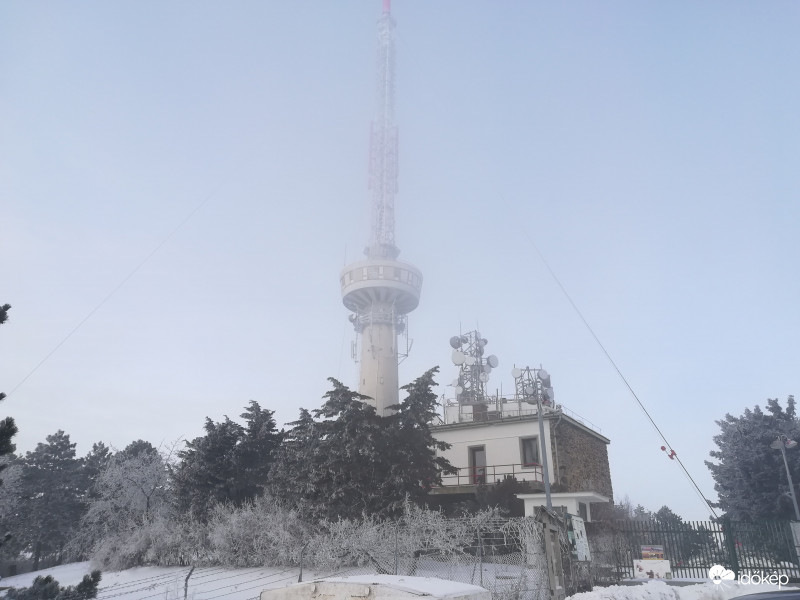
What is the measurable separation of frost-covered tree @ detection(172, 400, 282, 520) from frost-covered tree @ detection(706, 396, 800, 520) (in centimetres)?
3069

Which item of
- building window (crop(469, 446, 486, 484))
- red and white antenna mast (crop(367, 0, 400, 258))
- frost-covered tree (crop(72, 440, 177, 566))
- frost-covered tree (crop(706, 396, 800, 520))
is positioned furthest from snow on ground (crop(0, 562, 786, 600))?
red and white antenna mast (crop(367, 0, 400, 258))

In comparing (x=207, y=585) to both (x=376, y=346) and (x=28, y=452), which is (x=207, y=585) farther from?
(x=28, y=452)

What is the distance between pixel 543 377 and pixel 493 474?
1003cm

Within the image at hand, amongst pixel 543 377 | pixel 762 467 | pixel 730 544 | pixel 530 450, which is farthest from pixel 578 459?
pixel 730 544

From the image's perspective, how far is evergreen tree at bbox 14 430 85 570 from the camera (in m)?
50.3

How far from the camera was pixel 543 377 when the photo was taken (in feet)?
137

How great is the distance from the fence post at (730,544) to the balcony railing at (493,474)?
11.8 metres

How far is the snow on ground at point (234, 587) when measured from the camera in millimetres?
13859

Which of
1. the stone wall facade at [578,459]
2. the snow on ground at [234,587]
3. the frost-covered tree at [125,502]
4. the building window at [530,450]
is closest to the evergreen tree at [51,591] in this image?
the snow on ground at [234,587]

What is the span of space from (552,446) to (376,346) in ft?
88.1

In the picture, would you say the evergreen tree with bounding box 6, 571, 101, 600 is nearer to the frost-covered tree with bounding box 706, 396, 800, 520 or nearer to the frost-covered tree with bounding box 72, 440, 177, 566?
the frost-covered tree with bounding box 72, 440, 177, 566

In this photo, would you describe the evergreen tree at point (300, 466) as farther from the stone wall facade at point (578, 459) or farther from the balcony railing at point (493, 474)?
the stone wall facade at point (578, 459)

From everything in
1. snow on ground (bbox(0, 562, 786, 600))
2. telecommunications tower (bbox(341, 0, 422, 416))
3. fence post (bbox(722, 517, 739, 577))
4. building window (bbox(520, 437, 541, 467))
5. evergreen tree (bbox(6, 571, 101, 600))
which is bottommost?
snow on ground (bbox(0, 562, 786, 600))

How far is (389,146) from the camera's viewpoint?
65375 millimetres
